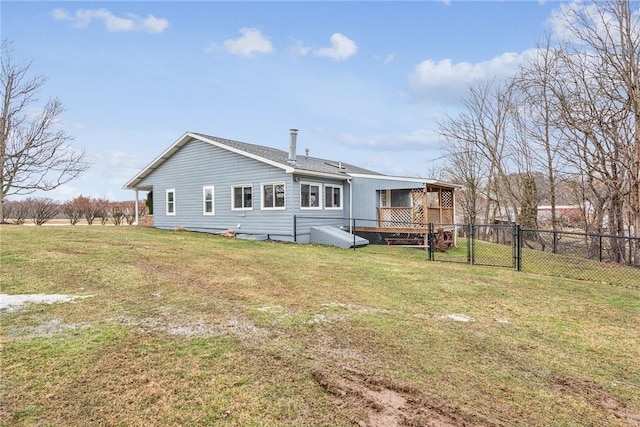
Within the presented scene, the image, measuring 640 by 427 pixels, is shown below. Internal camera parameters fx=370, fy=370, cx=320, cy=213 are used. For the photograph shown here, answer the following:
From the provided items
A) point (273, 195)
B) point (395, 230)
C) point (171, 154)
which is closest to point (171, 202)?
point (171, 154)

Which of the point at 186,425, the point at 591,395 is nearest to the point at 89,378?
the point at 186,425

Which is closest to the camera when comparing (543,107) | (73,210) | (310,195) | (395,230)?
(310,195)

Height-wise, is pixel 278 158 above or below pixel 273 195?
above

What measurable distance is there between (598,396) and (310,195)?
12668mm

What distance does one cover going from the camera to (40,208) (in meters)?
25.5

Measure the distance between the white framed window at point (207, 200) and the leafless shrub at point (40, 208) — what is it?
52.4ft

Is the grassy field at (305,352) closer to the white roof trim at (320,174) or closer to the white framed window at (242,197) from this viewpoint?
the white roof trim at (320,174)

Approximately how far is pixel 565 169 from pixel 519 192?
662 cm

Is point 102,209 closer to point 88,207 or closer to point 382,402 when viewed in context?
point 88,207

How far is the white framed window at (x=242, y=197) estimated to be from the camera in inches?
615

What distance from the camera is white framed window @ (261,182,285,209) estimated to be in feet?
48.2

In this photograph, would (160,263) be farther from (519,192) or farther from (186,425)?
(519,192)

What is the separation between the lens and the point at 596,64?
13234 millimetres

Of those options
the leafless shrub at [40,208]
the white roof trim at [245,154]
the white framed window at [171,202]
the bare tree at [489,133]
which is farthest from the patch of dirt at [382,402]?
the leafless shrub at [40,208]
